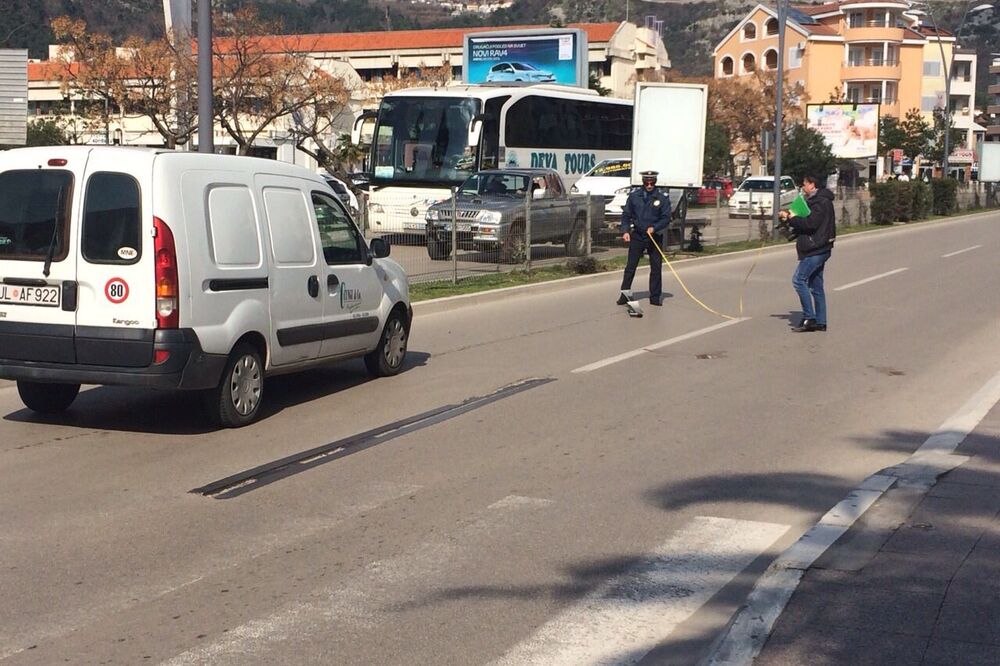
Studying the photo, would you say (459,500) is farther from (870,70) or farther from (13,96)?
(870,70)

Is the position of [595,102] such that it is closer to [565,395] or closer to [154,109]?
[154,109]

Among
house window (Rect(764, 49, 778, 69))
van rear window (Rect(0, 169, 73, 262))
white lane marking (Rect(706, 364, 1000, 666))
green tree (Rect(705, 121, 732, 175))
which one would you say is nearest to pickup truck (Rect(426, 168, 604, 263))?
van rear window (Rect(0, 169, 73, 262))

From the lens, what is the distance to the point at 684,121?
2848 centimetres

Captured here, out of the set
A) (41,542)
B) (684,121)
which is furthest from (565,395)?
(684,121)

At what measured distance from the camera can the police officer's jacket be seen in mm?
17531

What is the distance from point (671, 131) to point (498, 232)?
341 inches

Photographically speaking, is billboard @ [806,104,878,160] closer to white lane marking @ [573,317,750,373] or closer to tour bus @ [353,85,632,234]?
tour bus @ [353,85,632,234]

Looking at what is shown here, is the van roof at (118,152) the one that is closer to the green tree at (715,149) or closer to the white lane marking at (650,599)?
the white lane marking at (650,599)

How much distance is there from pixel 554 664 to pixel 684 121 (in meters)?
24.9

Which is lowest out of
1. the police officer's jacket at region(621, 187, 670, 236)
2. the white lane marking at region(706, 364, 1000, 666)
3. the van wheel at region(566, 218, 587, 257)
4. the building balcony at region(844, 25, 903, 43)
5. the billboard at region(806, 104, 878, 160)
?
the white lane marking at region(706, 364, 1000, 666)

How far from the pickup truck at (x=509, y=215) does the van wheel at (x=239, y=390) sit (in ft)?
34.2

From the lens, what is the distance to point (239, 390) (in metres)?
9.27

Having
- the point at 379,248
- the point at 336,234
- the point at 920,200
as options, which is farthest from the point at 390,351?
the point at 920,200

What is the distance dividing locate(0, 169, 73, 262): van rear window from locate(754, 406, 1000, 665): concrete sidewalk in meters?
5.77
